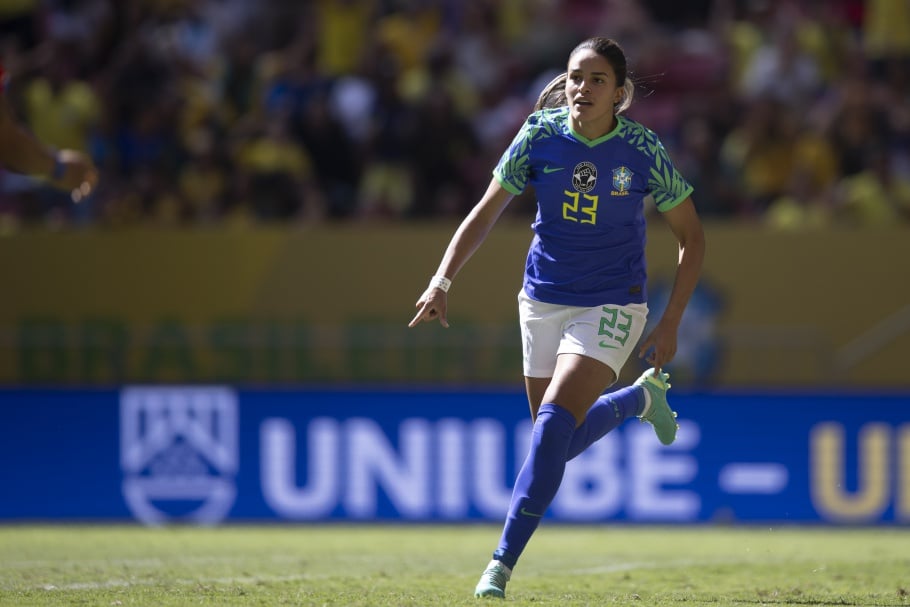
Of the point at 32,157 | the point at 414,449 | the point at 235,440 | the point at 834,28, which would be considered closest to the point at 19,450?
the point at 235,440

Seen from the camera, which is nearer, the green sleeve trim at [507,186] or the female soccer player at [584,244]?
the female soccer player at [584,244]

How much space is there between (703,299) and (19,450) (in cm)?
622

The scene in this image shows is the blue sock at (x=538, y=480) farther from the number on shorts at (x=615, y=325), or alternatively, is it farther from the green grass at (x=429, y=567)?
the number on shorts at (x=615, y=325)

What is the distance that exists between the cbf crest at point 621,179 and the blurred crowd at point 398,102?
24.1 ft

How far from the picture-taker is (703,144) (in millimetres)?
13789

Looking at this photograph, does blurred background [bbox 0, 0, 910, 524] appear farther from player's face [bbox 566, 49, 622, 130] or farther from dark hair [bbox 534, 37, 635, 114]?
player's face [bbox 566, 49, 622, 130]

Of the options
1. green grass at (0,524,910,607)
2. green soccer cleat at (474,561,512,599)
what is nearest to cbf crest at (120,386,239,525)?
green grass at (0,524,910,607)

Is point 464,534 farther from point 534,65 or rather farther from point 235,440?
point 534,65

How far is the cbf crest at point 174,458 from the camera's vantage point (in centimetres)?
1205

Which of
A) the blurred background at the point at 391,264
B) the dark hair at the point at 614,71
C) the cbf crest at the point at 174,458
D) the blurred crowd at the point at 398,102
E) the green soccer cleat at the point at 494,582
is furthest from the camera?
the blurred crowd at the point at 398,102

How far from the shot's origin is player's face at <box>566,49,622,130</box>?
6156mm

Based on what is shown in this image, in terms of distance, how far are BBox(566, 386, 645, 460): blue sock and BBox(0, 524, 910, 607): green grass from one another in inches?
26.4

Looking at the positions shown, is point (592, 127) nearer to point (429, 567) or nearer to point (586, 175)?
point (586, 175)

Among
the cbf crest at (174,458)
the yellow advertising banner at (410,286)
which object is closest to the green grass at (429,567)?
the cbf crest at (174,458)
